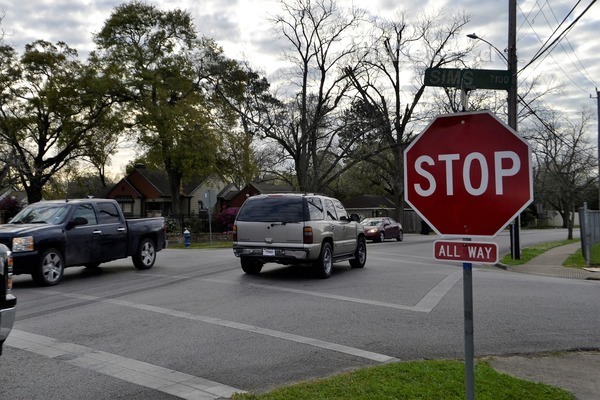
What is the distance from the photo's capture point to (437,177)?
364 centimetres

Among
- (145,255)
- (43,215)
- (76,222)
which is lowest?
(145,255)

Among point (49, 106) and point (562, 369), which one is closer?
point (562, 369)

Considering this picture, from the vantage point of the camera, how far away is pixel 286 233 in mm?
12188

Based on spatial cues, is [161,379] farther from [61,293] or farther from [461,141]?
[61,293]

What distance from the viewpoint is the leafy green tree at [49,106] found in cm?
3981

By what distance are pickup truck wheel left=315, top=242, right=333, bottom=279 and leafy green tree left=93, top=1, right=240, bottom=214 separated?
92.1ft

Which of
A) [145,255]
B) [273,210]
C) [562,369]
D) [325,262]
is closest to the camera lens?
[562,369]

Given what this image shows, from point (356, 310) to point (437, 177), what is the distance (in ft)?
18.1

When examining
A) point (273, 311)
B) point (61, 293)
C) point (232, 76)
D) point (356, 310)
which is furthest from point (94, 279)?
point (232, 76)

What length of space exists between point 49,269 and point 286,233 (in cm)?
491

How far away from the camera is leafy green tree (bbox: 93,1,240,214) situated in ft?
130

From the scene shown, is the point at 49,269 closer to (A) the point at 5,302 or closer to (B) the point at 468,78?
(A) the point at 5,302

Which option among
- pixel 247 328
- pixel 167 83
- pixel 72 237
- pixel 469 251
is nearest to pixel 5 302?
pixel 247 328

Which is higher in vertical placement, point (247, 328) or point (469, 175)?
point (469, 175)
